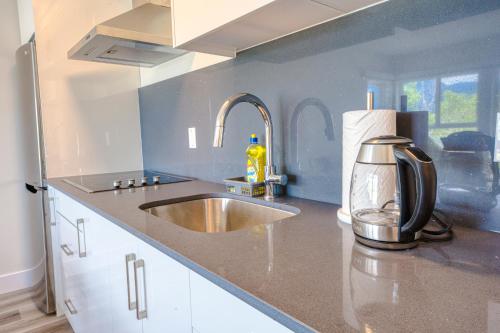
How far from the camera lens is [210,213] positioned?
1397mm

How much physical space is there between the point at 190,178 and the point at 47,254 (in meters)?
1.05

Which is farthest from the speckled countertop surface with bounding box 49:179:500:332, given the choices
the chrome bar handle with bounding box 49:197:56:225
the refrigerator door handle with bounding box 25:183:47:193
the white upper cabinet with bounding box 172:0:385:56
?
the refrigerator door handle with bounding box 25:183:47:193

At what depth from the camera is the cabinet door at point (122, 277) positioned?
98 cm

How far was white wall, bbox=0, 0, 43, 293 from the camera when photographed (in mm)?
2307

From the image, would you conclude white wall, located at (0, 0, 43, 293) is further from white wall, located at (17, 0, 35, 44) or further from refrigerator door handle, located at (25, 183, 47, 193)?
refrigerator door handle, located at (25, 183, 47, 193)

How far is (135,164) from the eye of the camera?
94.1 inches

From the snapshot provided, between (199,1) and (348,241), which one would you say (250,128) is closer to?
(199,1)

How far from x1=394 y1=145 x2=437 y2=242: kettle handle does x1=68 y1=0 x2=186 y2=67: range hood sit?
130cm

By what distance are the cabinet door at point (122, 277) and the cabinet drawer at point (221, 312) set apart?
0.33 meters

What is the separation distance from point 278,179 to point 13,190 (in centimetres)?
216

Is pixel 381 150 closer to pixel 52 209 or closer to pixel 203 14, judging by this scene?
pixel 203 14

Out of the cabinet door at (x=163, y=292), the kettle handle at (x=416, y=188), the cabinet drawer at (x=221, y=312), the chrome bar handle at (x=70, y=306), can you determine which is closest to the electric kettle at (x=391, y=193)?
the kettle handle at (x=416, y=188)

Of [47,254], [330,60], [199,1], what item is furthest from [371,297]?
[47,254]

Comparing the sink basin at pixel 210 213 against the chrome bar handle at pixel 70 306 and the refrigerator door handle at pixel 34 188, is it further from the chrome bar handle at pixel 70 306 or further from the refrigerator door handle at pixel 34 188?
the refrigerator door handle at pixel 34 188
